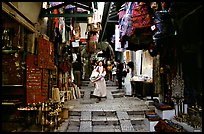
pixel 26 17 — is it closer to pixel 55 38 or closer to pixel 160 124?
pixel 55 38

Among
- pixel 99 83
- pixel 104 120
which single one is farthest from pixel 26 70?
pixel 99 83

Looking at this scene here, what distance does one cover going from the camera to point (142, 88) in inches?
599

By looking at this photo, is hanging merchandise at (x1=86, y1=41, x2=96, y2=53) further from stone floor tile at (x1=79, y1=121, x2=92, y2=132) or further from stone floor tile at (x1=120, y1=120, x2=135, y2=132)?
stone floor tile at (x1=120, y1=120, x2=135, y2=132)

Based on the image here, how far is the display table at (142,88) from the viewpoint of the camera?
48.6ft

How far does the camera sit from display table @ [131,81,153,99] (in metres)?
14.8

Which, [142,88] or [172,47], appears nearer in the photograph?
[172,47]

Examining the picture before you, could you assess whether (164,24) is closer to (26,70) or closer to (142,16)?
(142,16)

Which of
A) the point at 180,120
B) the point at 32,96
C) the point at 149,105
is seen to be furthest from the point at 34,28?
the point at 149,105

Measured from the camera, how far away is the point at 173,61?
325 inches

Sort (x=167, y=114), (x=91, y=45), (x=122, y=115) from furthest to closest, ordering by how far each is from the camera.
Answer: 1. (x=91, y=45)
2. (x=122, y=115)
3. (x=167, y=114)

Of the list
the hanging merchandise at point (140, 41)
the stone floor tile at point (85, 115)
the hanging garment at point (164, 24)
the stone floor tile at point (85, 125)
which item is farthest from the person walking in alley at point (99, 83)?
the hanging garment at point (164, 24)

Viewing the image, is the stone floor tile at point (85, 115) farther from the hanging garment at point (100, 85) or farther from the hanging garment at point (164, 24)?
the hanging garment at point (164, 24)

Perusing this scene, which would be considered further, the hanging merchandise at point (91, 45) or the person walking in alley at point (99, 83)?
the hanging merchandise at point (91, 45)

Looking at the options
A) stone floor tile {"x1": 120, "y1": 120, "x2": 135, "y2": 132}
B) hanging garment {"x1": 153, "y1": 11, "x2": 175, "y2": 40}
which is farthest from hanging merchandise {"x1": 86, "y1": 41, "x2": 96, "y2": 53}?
hanging garment {"x1": 153, "y1": 11, "x2": 175, "y2": 40}
